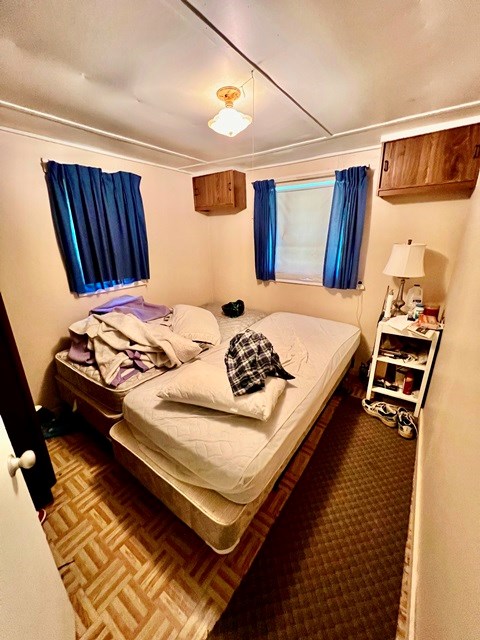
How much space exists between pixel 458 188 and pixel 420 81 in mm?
980

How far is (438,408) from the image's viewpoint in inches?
58.2

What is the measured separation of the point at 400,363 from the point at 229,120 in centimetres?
214

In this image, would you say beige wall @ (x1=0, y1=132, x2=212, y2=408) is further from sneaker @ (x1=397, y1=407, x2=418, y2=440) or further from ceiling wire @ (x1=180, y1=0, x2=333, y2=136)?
→ sneaker @ (x1=397, y1=407, x2=418, y2=440)

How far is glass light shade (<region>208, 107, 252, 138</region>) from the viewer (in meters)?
1.35

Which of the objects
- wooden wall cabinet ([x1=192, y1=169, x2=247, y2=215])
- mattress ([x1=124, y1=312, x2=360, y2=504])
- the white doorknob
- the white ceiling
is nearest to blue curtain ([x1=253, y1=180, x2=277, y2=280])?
wooden wall cabinet ([x1=192, y1=169, x2=247, y2=215])

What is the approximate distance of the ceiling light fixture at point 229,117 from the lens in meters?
1.35

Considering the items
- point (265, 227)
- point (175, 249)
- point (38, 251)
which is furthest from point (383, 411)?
point (38, 251)

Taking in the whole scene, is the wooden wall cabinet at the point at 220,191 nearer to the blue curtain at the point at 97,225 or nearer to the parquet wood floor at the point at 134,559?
the blue curtain at the point at 97,225

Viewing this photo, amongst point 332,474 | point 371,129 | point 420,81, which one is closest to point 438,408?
point 332,474

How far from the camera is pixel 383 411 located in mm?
2129

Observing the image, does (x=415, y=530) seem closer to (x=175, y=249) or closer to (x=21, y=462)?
(x=21, y=462)

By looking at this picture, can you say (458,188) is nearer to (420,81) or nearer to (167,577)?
(420,81)

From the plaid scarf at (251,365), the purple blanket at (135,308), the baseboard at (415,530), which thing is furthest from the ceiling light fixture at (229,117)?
the baseboard at (415,530)

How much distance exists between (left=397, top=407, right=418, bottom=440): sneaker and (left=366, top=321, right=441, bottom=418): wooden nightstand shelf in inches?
4.6
